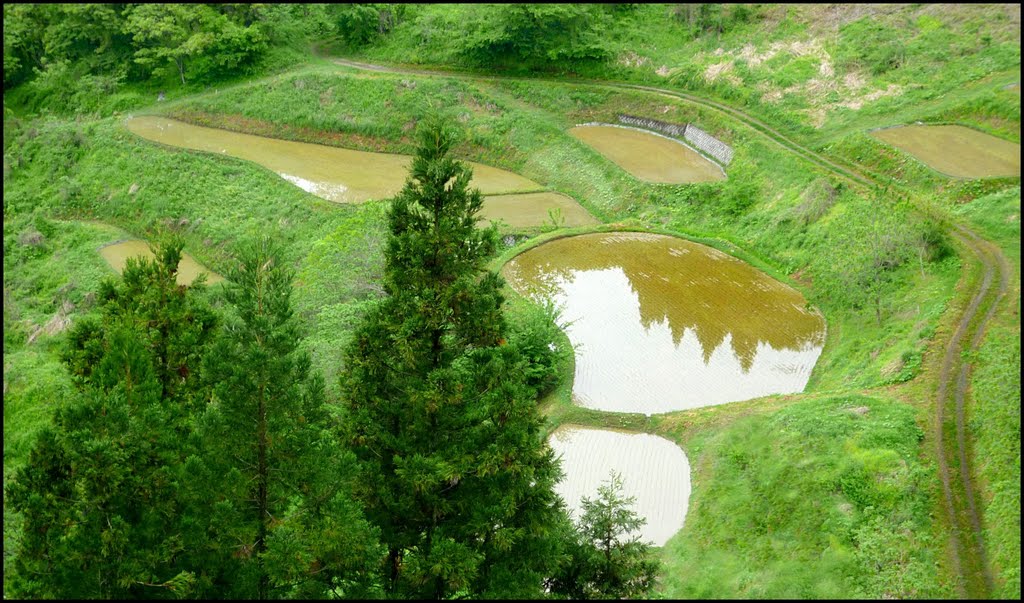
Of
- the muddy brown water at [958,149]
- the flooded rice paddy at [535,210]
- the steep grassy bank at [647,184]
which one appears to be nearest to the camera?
the steep grassy bank at [647,184]

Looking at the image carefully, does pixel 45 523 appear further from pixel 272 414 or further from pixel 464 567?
pixel 464 567

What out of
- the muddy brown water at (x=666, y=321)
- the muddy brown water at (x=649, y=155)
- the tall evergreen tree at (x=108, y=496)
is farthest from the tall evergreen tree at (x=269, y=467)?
the muddy brown water at (x=649, y=155)

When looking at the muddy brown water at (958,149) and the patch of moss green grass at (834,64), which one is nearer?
the muddy brown water at (958,149)

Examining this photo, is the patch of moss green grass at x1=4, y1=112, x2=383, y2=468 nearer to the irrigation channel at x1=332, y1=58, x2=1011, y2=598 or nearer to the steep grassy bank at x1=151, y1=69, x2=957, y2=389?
the steep grassy bank at x1=151, y1=69, x2=957, y2=389

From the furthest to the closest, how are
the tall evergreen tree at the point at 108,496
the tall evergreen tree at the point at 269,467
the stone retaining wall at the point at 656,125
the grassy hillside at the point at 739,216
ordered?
1. the stone retaining wall at the point at 656,125
2. the grassy hillside at the point at 739,216
3. the tall evergreen tree at the point at 269,467
4. the tall evergreen tree at the point at 108,496

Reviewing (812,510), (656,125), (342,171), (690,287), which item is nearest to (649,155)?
(656,125)

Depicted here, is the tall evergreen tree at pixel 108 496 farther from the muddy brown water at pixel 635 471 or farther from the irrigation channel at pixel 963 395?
the irrigation channel at pixel 963 395

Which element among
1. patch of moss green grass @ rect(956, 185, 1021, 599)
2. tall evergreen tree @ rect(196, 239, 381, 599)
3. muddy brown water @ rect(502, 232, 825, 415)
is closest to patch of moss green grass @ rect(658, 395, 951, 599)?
patch of moss green grass @ rect(956, 185, 1021, 599)
